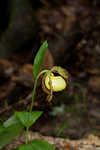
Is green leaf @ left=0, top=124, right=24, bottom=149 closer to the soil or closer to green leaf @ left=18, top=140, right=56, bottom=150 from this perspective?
green leaf @ left=18, top=140, right=56, bottom=150

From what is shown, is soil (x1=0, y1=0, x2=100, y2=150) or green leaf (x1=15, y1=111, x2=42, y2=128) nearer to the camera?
green leaf (x1=15, y1=111, x2=42, y2=128)

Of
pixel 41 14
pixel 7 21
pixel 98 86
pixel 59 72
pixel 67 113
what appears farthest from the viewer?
pixel 41 14

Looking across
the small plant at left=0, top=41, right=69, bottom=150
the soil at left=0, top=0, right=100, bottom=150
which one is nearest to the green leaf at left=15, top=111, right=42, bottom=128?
the small plant at left=0, top=41, right=69, bottom=150

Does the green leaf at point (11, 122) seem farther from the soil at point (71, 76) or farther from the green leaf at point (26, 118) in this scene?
the soil at point (71, 76)

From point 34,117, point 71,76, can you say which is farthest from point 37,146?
point 71,76

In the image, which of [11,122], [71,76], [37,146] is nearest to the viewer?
[37,146]

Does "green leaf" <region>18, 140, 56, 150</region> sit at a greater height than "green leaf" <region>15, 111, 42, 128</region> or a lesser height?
lesser

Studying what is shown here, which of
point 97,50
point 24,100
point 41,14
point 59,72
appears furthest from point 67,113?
point 41,14

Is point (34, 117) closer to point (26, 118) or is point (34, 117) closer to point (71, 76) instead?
point (26, 118)

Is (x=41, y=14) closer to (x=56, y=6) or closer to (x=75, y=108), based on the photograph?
(x=56, y=6)

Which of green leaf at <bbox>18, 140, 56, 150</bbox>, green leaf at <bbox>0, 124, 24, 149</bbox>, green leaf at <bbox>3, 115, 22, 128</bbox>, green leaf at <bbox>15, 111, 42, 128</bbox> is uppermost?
green leaf at <bbox>15, 111, 42, 128</bbox>

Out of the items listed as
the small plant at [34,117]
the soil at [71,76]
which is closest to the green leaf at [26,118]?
the small plant at [34,117]
